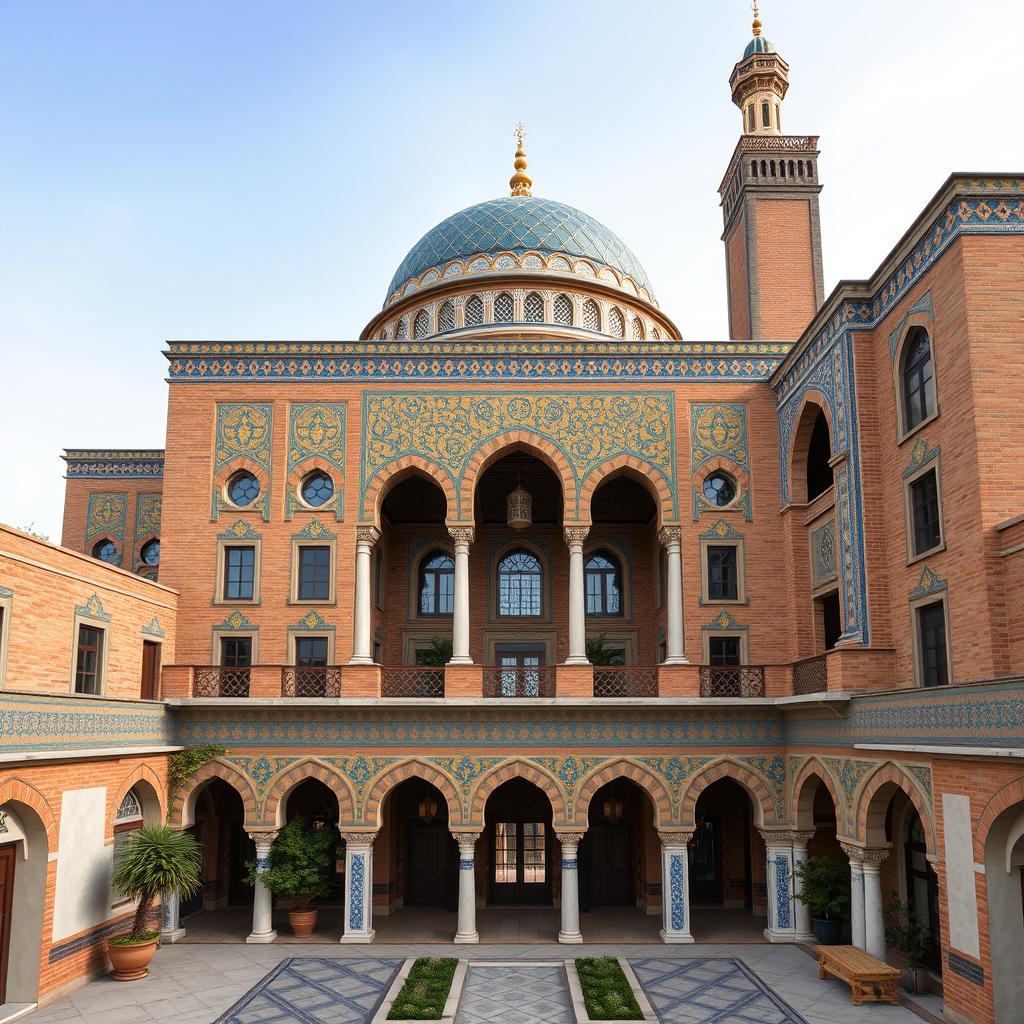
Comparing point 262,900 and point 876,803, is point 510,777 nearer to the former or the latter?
point 262,900

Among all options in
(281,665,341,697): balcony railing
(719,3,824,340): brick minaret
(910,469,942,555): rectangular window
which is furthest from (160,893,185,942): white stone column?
(719,3,824,340): brick minaret

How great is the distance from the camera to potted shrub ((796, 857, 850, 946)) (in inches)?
579

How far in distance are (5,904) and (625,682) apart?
9704mm

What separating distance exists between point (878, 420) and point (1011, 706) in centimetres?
541

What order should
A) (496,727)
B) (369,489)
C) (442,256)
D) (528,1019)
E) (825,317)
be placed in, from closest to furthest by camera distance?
(528,1019) → (825,317) → (496,727) → (369,489) → (442,256)

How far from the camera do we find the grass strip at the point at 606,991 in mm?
11625

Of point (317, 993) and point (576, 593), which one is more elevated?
point (576, 593)

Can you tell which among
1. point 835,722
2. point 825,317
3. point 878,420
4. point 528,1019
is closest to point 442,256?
point 825,317

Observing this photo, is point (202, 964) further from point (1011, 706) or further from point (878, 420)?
point (878, 420)

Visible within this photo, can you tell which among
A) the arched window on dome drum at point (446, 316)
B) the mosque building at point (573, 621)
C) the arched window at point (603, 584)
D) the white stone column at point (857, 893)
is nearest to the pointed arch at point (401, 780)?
the mosque building at point (573, 621)

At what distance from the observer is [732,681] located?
649 inches

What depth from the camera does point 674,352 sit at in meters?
17.9

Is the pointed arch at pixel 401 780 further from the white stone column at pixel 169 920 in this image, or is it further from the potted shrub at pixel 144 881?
the white stone column at pixel 169 920

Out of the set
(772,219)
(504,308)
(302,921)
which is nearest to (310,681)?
(302,921)
